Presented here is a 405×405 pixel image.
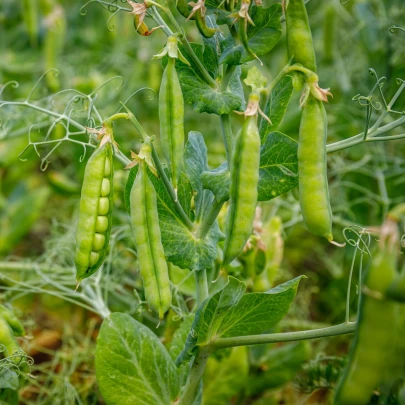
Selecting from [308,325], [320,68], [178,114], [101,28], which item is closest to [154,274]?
[178,114]

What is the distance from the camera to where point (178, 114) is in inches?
45.0

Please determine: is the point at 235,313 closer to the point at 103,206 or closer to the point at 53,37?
the point at 103,206

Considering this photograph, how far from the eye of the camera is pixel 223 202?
1216 millimetres

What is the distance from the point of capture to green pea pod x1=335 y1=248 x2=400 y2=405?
88 centimetres

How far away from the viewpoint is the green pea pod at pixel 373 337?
0.88 m

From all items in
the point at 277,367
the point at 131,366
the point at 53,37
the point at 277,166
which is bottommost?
the point at 277,367

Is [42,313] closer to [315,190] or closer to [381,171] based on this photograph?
[381,171]

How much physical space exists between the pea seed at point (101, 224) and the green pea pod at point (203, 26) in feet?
1.33

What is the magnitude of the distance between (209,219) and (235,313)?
0.21m

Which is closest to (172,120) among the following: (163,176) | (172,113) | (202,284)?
(172,113)

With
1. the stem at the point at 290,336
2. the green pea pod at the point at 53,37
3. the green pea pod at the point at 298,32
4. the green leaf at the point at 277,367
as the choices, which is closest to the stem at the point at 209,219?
the stem at the point at 290,336

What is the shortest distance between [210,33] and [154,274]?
1.59ft

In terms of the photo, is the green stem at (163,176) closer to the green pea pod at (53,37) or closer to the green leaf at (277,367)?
the green leaf at (277,367)

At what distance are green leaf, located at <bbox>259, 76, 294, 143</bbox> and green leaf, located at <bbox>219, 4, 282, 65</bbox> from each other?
0.08 meters
